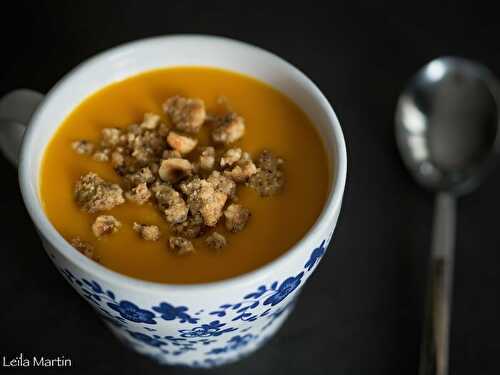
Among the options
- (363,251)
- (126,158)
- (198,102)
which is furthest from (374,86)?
(126,158)

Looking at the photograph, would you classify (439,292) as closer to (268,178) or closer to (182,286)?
(268,178)

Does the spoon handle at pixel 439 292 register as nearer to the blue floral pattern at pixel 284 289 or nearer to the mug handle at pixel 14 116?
the blue floral pattern at pixel 284 289

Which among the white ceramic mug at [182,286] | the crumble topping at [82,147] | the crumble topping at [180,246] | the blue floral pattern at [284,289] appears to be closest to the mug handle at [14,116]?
the white ceramic mug at [182,286]

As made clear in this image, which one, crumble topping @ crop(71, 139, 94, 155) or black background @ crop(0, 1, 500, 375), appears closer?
crumble topping @ crop(71, 139, 94, 155)

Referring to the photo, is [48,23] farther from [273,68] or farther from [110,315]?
[110,315]

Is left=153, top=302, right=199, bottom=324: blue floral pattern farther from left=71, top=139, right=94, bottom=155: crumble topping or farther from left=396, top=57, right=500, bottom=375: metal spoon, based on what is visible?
left=396, top=57, right=500, bottom=375: metal spoon

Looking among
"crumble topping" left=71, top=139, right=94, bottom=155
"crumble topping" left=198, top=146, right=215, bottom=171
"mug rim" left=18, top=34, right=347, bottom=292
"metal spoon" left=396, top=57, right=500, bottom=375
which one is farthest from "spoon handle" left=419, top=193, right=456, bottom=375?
"crumble topping" left=71, top=139, right=94, bottom=155
